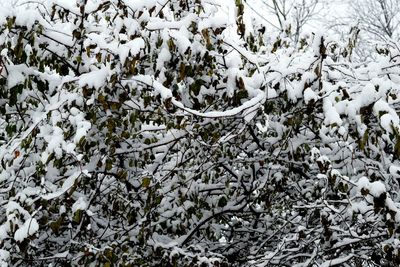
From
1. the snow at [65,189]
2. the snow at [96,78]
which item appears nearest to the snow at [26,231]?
the snow at [65,189]

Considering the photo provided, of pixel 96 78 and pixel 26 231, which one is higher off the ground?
pixel 96 78

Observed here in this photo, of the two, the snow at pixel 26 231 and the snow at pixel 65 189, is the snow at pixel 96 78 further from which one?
the snow at pixel 26 231

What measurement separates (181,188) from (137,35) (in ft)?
5.12

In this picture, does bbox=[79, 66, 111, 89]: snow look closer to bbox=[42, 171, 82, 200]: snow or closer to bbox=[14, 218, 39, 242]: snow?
bbox=[42, 171, 82, 200]: snow

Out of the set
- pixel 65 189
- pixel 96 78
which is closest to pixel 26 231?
pixel 65 189

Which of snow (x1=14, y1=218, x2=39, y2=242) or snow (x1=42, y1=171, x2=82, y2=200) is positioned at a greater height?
snow (x1=42, y1=171, x2=82, y2=200)

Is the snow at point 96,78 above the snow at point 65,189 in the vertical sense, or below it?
above

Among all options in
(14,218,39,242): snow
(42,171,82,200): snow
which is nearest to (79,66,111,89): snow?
(42,171,82,200): snow

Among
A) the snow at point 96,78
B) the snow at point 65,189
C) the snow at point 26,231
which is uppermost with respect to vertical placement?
the snow at point 96,78

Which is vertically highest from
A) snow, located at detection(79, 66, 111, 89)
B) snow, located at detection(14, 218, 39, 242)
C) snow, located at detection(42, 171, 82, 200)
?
snow, located at detection(79, 66, 111, 89)

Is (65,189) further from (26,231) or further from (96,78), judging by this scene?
(96,78)

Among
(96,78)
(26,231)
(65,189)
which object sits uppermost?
(96,78)

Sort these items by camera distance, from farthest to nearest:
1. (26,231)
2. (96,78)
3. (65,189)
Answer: (65,189) < (96,78) < (26,231)

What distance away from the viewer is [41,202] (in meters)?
3.10
